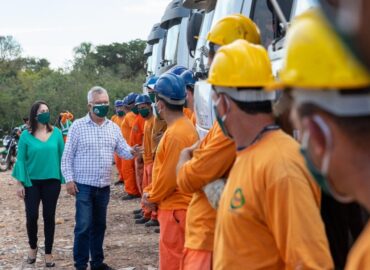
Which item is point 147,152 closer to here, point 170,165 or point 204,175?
point 170,165

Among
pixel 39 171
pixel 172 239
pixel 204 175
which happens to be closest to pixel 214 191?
pixel 204 175

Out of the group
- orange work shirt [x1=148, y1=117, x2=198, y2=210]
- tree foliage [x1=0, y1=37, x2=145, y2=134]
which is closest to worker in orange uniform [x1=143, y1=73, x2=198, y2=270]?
orange work shirt [x1=148, y1=117, x2=198, y2=210]

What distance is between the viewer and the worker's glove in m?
3.23

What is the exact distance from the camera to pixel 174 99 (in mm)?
4949

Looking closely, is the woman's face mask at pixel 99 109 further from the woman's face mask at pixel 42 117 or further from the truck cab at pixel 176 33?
the truck cab at pixel 176 33

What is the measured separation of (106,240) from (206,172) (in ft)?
18.6

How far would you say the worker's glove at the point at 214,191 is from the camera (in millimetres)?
3232

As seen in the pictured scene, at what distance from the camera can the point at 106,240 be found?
8664mm

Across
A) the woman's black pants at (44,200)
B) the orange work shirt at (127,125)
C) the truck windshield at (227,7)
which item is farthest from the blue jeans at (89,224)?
the orange work shirt at (127,125)

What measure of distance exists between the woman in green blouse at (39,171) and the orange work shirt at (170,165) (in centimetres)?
262

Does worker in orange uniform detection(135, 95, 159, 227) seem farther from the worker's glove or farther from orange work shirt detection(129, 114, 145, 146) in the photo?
the worker's glove

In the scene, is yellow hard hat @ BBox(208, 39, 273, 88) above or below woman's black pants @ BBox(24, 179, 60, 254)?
above

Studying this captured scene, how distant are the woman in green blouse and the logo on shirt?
196 inches

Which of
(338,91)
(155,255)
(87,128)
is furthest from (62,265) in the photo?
(338,91)
